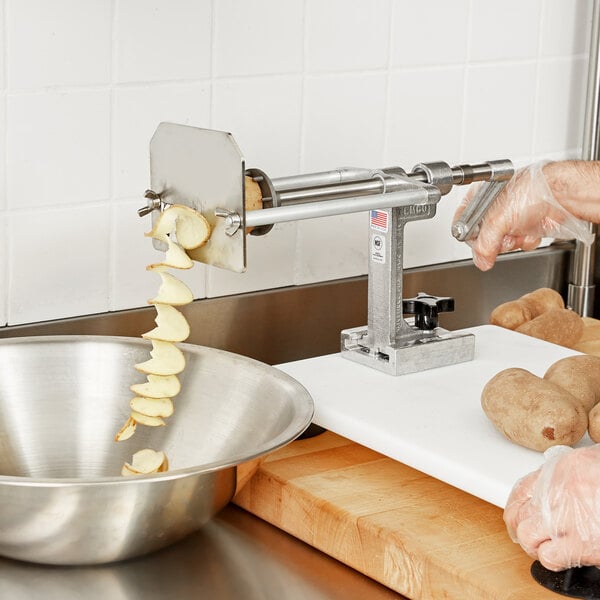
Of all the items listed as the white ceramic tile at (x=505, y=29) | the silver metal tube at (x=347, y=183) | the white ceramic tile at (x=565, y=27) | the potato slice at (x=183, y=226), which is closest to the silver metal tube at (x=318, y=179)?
the silver metal tube at (x=347, y=183)

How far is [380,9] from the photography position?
145 centimetres

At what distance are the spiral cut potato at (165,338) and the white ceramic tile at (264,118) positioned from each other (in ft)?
1.05

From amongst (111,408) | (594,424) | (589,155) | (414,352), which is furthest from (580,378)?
(589,155)

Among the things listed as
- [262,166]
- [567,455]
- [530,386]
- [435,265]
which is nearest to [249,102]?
[262,166]

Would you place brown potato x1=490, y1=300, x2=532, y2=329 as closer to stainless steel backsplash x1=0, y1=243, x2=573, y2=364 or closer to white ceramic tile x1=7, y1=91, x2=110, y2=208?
stainless steel backsplash x1=0, y1=243, x2=573, y2=364

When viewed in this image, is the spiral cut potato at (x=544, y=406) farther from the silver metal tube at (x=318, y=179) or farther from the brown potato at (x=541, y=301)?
the brown potato at (x=541, y=301)

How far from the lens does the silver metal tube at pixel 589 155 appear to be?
5.34 feet

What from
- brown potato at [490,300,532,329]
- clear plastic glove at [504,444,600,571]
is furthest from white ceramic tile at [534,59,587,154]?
clear plastic glove at [504,444,600,571]

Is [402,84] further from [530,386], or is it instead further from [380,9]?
[530,386]

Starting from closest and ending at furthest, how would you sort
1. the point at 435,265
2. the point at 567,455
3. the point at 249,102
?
the point at 567,455 → the point at 249,102 → the point at 435,265

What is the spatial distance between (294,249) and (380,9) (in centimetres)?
29

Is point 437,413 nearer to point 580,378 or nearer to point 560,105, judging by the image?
point 580,378

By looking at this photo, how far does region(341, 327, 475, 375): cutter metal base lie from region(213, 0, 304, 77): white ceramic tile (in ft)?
1.01

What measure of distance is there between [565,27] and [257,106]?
0.51m
